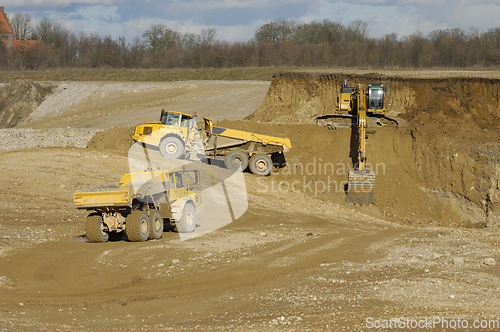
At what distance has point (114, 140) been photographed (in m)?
25.7

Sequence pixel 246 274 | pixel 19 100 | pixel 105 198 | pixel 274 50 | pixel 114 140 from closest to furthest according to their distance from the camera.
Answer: pixel 246 274, pixel 105 198, pixel 114 140, pixel 19 100, pixel 274 50

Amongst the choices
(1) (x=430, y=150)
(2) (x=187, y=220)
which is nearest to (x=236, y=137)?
(2) (x=187, y=220)

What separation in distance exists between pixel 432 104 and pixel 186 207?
16603 millimetres

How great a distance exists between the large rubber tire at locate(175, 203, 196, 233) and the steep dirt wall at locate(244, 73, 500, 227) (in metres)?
8.60

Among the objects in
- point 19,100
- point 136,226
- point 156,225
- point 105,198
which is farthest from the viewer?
point 19,100

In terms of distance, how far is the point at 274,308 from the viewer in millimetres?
7949

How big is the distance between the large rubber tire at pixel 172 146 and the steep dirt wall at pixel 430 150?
15.8 ft

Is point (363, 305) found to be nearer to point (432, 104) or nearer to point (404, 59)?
point (432, 104)

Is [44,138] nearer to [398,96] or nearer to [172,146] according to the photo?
[172,146]

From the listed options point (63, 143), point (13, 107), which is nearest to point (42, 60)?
point (13, 107)

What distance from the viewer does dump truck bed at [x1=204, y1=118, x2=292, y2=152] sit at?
21438 mm

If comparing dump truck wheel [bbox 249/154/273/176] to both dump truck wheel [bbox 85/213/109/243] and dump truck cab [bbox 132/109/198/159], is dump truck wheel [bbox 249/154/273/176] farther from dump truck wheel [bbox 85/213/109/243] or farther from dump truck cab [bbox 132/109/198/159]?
dump truck wheel [bbox 85/213/109/243]

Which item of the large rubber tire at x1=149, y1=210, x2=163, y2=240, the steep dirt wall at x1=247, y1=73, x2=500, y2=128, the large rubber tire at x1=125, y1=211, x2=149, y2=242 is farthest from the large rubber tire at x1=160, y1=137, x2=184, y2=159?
the large rubber tire at x1=125, y1=211, x2=149, y2=242

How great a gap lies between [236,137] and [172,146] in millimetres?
2784
